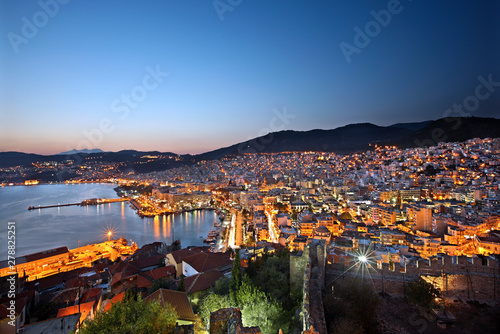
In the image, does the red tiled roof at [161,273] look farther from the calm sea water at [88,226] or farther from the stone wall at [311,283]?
the calm sea water at [88,226]

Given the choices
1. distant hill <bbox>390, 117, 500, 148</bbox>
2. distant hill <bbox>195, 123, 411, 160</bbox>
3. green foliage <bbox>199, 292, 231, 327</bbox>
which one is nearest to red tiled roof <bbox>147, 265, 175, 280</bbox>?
green foliage <bbox>199, 292, 231, 327</bbox>

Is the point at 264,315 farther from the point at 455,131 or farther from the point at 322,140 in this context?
the point at 322,140

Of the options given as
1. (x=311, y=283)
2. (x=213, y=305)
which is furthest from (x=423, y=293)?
(x=213, y=305)

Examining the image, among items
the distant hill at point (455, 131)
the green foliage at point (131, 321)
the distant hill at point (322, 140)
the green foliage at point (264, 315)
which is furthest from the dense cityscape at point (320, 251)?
the distant hill at point (322, 140)

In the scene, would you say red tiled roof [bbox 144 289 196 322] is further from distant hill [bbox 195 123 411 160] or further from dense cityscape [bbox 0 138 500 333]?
distant hill [bbox 195 123 411 160]

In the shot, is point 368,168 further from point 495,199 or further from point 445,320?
point 445,320

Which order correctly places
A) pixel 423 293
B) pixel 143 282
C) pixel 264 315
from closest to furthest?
pixel 264 315
pixel 423 293
pixel 143 282

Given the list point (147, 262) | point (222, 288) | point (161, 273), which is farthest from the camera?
point (147, 262)
